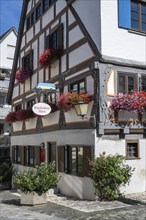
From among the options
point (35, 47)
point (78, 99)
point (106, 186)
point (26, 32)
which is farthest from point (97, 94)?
point (26, 32)

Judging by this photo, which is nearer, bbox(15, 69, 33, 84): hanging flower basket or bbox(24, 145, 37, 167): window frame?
bbox(24, 145, 37, 167): window frame

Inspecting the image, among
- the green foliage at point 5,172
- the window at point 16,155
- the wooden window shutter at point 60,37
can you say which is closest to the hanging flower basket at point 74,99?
the wooden window shutter at point 60,37

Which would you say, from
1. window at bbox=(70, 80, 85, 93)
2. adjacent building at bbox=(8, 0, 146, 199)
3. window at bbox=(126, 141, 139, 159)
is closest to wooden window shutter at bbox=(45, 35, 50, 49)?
adjacent building at bbox=(8, 0, 146, 199)

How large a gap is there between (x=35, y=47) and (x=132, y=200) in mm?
10601

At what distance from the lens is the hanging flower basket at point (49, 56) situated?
16.2m

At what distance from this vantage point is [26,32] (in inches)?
841

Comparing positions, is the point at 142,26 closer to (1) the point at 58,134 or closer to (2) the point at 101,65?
(2) the point at 101,65

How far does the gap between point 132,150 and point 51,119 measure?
4.75 meters

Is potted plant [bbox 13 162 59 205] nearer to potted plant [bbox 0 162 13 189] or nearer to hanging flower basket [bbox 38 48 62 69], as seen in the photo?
hanging flower basket [bbox 38 48 62 69]

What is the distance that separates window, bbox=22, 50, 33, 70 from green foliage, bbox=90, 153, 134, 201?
918 centimetres

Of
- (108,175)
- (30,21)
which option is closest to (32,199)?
(108,175)

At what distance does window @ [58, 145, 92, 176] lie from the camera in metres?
13.6

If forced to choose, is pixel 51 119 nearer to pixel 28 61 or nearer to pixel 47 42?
pixel 47 42

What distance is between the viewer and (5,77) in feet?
107
